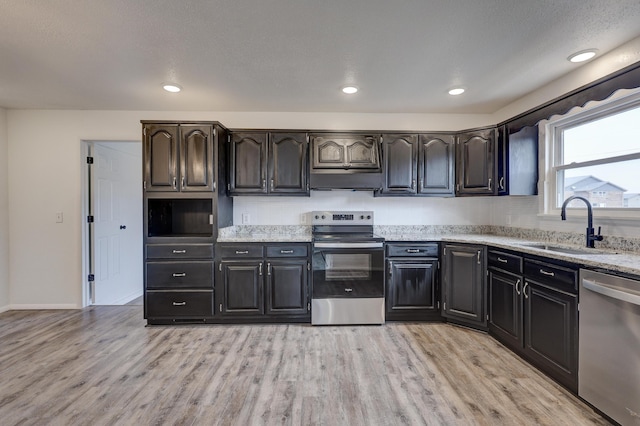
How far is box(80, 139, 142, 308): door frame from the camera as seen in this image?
356cm

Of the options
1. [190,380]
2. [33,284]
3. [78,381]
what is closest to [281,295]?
[190,380]

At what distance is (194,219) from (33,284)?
211 cm

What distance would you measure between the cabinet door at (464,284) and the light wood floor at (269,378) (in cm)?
19

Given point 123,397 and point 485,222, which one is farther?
point 485,222

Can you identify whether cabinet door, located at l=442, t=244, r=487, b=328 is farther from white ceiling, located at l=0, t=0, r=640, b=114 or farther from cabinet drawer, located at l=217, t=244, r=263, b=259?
cabinet drawer, located at l=217, t=244, r=263, b=259

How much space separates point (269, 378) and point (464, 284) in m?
2.11

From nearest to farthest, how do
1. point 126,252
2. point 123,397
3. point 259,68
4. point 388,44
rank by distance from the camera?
point 123,397, point 388,44, point 259,68, point 126,252

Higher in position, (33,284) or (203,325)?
(33,284)

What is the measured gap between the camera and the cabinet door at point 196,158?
3.02 m

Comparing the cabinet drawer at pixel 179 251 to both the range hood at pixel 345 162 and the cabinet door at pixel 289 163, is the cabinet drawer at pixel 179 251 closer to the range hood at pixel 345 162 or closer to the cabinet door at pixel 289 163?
the cabinet door at pixel 289 163

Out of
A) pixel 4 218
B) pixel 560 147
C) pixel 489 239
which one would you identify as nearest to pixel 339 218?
pixel 489 239

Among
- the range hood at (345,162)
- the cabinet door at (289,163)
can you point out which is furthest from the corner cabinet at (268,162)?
the range hood at (345,162)

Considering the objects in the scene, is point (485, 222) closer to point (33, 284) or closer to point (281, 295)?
point (281, 295)

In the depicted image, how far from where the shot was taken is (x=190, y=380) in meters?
2.11
